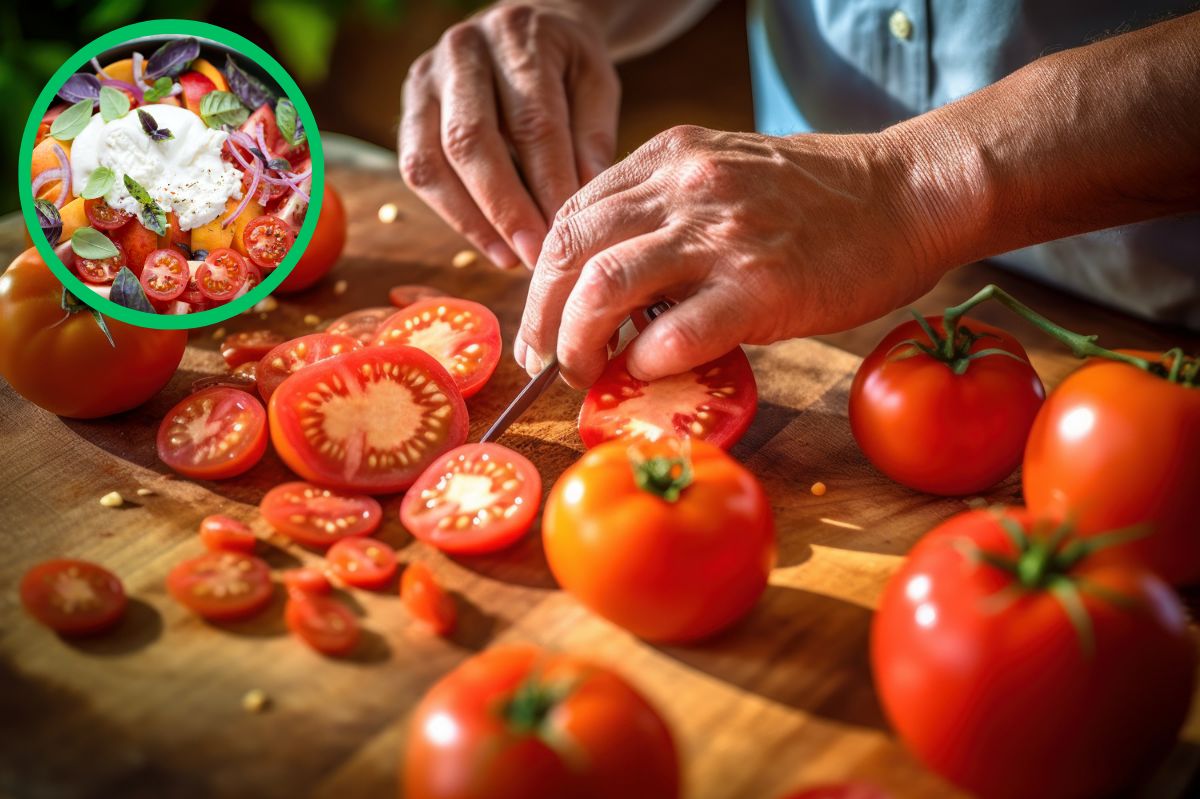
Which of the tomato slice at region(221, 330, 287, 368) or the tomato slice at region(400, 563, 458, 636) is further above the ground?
the tomato slice at region(221, 330, 287, 368)

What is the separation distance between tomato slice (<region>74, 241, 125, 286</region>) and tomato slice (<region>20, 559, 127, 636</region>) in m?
0.41

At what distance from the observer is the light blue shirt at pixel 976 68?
5.82 ft

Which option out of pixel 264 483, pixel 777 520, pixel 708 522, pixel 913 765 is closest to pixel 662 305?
pixel 777 520

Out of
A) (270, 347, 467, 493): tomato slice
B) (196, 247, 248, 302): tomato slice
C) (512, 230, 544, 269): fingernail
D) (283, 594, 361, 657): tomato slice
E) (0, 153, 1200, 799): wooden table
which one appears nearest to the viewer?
(0, 153, 1200, 799): wooden table

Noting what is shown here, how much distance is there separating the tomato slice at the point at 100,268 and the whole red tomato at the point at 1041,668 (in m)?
1.12

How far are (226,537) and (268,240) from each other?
0.45 metres

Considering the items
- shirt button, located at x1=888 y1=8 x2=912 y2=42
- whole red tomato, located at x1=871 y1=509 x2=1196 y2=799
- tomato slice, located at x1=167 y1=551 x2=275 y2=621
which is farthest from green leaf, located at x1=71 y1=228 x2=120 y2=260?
shirt button, located at x1=888 y1=8 x2=912 y2=42

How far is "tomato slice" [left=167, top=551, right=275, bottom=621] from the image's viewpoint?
1.27 metres

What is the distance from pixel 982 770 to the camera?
102 centimetres

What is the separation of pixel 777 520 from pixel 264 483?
2.19 ft

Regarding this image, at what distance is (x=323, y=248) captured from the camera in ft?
6.35

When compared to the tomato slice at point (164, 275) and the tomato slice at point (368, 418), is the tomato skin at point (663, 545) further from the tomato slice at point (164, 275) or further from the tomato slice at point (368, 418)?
the tomato slice at point (164, 275)

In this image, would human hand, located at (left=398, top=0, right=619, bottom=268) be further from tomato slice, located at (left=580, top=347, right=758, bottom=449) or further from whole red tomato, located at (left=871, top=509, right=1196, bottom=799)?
whole red tomato, located at (left=871, top=509, right=1196, bottom=799)

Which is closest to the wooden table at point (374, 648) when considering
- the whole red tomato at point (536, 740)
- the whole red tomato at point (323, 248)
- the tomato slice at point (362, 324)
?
the whole red tomato at point (536, 740)
